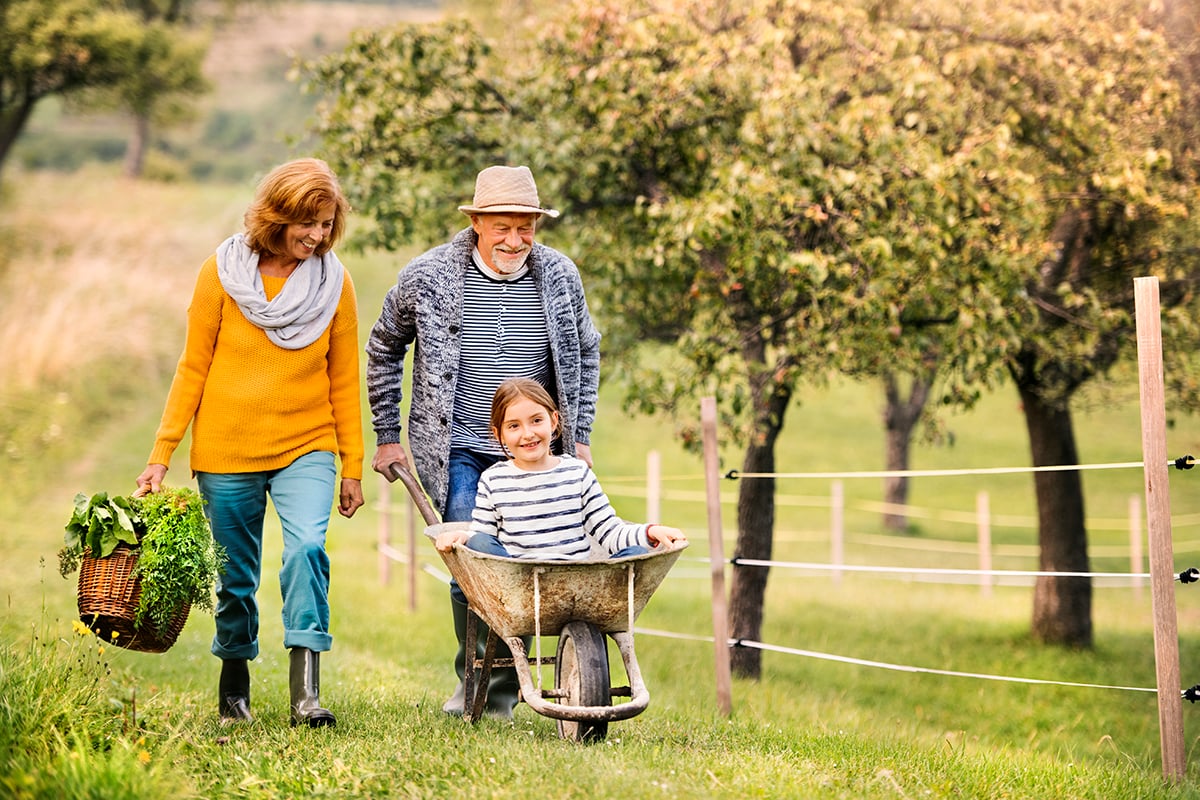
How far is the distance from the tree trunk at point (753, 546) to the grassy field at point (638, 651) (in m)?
0.31

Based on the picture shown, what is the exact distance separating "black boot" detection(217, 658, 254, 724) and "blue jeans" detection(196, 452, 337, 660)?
0.15 feet

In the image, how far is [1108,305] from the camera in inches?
324

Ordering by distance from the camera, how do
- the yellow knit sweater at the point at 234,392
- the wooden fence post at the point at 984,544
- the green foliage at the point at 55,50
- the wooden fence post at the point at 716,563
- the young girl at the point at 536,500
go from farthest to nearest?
the green foliage at the point at 55,50
the wooden fence post at the point at 984,544
the wooden fence post at the point at 716,563
the yellow knit sweater at the point at 234,392
the young girl at the point at 536,500

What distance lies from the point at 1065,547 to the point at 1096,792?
619cm

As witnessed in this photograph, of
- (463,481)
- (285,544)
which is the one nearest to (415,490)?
(463,481)

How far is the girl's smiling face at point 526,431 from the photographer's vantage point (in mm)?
4254

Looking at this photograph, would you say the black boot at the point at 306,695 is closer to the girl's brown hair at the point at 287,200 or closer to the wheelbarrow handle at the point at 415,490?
the wheelbarrow handle at the point at 415,490

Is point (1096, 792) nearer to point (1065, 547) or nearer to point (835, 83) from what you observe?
point (835, 83)

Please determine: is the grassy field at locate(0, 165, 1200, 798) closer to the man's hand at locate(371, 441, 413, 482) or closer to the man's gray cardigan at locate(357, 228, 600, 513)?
the man's hand at locate(371, 441, 413, 482)

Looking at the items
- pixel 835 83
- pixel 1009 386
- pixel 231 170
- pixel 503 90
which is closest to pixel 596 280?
pixel 503 90

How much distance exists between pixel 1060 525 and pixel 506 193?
275 inches

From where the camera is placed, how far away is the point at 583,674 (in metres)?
3.96

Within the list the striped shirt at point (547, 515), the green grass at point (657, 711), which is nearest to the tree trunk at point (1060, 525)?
the green grass at point (657, 711)

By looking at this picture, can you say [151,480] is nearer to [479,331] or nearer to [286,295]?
[286,295]
